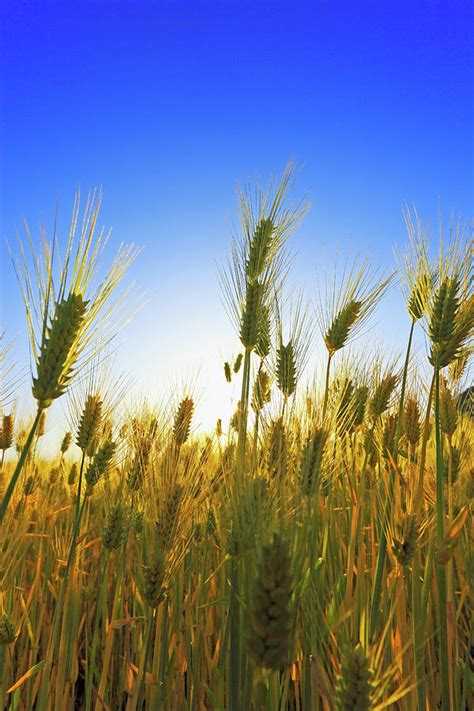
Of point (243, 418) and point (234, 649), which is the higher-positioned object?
point (243, 418)

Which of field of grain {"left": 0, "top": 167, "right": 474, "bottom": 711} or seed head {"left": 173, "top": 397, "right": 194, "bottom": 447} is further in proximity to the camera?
seed head {"left": 173, "top": 397, "right": 194, "bottom": 447}

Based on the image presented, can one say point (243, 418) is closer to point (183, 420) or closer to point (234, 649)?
point (234, 649)

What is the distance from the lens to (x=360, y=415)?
2.73 metres

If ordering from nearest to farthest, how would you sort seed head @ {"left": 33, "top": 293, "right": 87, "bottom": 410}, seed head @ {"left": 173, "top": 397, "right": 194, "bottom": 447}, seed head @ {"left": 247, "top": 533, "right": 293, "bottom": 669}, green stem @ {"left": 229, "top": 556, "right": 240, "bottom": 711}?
seed head @ {"left": 247, "top": 533, "right": 293, "bottom": 669} < green stem @ {"left": 229, "top": 556, "right": 240, "bottom": 711} < seed head @ {"left": 33, "top": 293, "right": 87, "bottom": 410} < seed head @ {"left": 173, "top": 397, "right": 194, "bottom": 447}

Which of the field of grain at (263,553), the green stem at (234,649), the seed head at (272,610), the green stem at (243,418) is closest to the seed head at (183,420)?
the field of grain at (263,553)

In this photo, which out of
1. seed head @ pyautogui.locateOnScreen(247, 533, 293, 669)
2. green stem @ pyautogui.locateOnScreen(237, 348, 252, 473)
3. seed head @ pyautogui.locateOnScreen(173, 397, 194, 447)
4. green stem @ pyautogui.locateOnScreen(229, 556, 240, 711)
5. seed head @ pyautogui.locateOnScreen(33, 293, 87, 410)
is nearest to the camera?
seed head @ pyautogui.locateOnScreen(247, 533, 293, 669)

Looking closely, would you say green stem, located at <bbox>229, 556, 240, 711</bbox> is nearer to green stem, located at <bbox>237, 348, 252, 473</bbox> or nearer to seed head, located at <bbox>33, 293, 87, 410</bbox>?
green stem, located at <bbox>237, 348, 252, 473</bbox>

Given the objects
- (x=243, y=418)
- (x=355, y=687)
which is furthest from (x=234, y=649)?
(x=243, y=418)

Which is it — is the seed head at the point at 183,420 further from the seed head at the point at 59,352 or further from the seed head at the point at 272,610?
the seed head at the point at 272,610

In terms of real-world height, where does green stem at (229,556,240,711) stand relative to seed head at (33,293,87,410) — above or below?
below

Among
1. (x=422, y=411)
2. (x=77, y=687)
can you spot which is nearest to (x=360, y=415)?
(x=422, y=411)

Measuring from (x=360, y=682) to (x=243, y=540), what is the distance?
1.29 feet

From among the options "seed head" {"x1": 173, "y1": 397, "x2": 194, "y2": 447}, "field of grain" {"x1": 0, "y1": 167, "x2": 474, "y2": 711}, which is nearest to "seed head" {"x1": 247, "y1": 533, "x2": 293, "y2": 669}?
"field of grain" {"x1": 0, "y1": 167, "x2": 474, "y2": 711}

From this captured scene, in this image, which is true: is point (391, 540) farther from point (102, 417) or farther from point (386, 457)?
point (102, 417)
